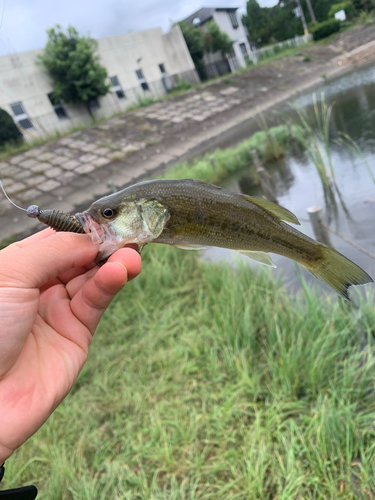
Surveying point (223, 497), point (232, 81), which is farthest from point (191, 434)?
point (232, 81)

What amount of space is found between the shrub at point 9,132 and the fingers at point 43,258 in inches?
728

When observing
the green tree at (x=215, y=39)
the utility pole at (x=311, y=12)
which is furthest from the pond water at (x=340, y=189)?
the green tree at (x=215, y=39)

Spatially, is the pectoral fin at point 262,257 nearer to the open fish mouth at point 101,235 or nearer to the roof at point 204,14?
the open fish mouth at point 101,235

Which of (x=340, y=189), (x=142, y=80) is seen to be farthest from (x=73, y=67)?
(x=340, y=189)

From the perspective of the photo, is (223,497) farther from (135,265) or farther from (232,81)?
(232,81)

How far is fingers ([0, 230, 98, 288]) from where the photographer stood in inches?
55.8

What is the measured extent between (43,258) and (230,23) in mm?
45245

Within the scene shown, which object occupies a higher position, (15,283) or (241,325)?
(15,283)

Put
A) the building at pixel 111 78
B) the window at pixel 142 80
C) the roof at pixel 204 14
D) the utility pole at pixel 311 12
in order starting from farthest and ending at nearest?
the roof at pixel 204 14, the utility pole at pixel 311 12, the window at pixel 142 80, the building at pixel 111 78

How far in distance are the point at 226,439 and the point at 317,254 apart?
2081 millimetres

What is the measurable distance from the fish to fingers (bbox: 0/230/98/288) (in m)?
0.09

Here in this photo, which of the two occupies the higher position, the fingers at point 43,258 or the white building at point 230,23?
the white building at point 230,23

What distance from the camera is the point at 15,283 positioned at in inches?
56.4

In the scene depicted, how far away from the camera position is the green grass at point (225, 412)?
251 cm
